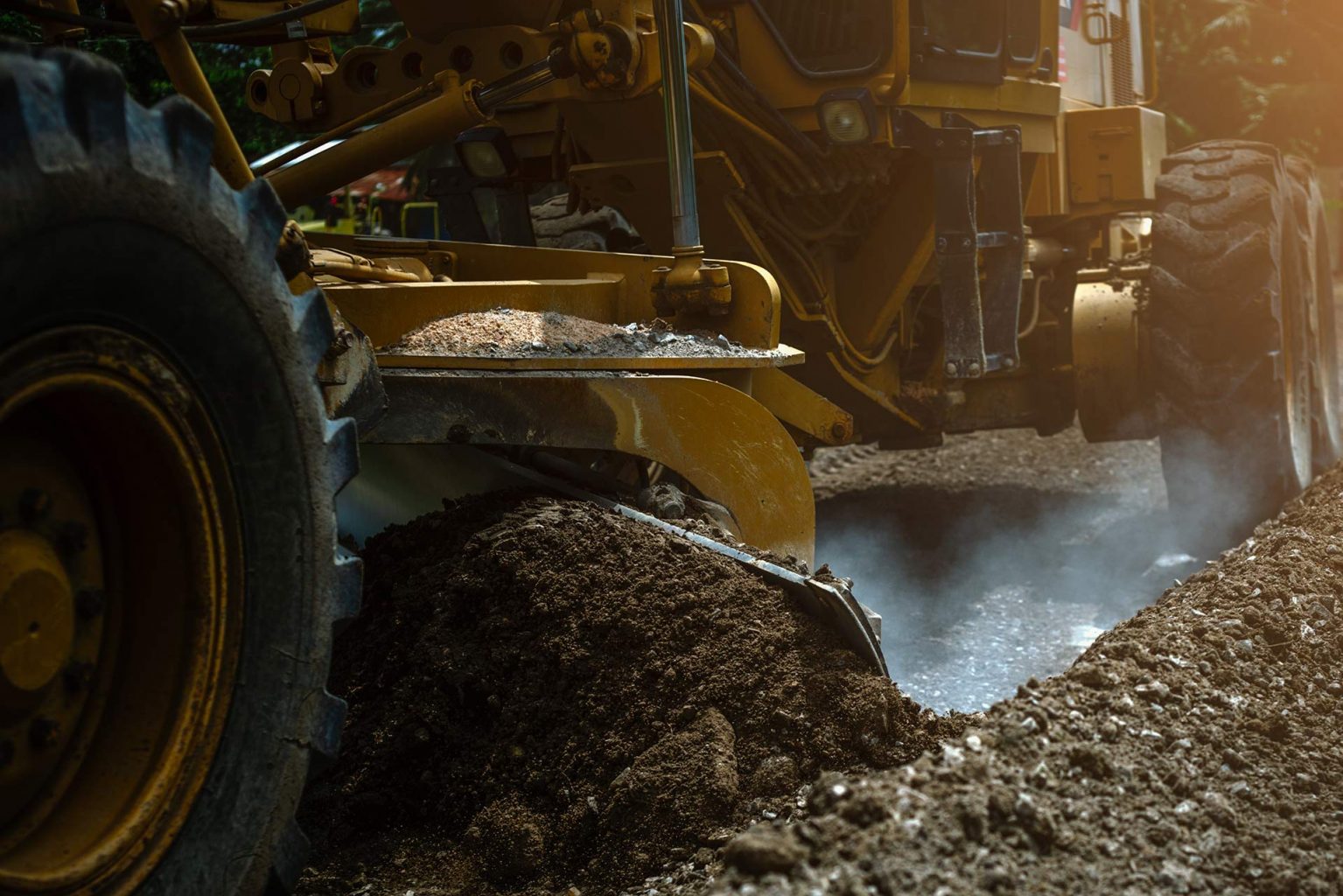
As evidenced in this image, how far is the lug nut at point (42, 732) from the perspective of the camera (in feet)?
6.85

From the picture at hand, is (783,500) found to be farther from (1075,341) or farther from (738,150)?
(1075,341)

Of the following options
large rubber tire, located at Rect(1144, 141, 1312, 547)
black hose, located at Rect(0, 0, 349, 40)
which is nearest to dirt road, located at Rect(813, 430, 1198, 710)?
large rubber tire, located at Rect(1144, 141, 1312, 547)

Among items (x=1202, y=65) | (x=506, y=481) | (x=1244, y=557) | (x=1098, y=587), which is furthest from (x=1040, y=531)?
(x=1202, y=65)

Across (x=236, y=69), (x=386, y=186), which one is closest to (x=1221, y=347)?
(x=236, y=69)

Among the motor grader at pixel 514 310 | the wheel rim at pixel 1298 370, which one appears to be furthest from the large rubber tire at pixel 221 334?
the wheel rim at pixel 1298 370

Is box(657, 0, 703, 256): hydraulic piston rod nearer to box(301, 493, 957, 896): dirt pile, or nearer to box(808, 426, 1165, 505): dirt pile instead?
box(301, 493, 957, 896): dirt pile

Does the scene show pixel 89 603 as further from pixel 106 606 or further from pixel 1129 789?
pixel 1129 789

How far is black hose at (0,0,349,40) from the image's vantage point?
137 inches

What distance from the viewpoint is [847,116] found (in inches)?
196

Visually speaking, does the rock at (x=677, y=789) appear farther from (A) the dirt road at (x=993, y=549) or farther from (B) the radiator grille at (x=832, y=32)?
(B) the radiator grille at (x=832, y=32)

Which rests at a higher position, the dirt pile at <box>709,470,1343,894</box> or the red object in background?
the red object in background

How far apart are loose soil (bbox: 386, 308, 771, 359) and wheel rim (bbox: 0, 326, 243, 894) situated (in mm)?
1348

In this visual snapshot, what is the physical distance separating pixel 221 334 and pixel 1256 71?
20.5 meters

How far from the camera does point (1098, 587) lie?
6082mm
